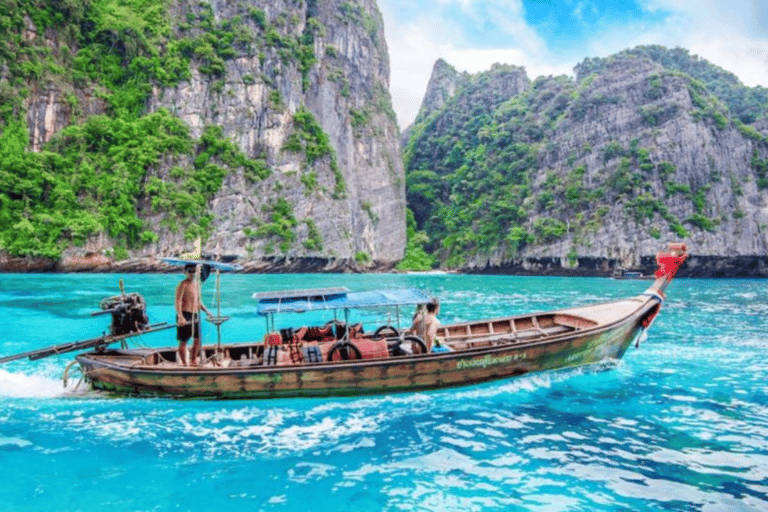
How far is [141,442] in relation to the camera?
673 cm

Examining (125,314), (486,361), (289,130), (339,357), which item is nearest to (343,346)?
(339,357)

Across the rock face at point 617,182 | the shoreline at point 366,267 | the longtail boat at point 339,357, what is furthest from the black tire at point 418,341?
the rock face at point 617,182

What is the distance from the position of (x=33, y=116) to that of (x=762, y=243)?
79803 millimetres

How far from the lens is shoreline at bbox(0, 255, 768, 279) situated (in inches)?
1705

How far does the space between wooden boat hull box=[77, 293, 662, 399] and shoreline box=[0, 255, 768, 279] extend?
39.8m

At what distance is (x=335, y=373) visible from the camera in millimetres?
8570

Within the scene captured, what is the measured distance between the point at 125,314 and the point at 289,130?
5496 centimetres

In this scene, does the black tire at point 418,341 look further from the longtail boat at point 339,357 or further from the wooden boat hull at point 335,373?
the wooden boat hull at point 335,373

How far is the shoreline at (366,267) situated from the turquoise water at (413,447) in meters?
38.6

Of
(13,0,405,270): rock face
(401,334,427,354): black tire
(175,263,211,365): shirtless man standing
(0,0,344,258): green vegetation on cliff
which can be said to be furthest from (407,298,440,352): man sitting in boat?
(13,0,405,270): rock face

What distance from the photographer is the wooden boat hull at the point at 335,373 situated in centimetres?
837

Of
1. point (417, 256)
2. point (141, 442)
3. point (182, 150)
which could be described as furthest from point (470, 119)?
point (141, 442)

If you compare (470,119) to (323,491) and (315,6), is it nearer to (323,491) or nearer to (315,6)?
(315,6)

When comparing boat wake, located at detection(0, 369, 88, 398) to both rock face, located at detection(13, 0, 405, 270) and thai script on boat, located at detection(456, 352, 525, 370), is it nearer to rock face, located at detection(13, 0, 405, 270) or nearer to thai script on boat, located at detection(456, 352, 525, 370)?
thai script on boat, located at detection(456, 352, 525, 370)
